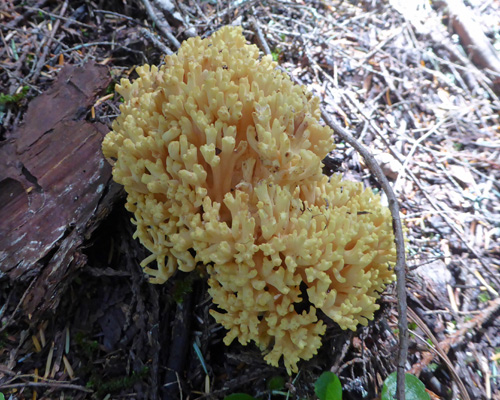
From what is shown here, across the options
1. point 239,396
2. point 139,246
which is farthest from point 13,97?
point 239,396

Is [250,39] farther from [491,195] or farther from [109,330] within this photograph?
[109,330]

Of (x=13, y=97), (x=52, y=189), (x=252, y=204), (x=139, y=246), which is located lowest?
(x=139, y=246)

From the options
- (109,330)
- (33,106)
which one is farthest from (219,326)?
(33,106)

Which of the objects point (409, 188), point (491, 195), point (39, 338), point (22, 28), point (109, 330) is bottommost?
point (491, 195)

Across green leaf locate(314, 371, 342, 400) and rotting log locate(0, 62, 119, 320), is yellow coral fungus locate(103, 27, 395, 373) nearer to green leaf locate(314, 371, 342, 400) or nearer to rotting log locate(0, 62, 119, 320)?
green leaf locate(314, 371, 342, 400)

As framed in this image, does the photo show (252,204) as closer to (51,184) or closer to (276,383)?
(276,383)

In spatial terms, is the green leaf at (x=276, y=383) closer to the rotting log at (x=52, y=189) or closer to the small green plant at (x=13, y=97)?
the rotting log at (x=52, y=189)

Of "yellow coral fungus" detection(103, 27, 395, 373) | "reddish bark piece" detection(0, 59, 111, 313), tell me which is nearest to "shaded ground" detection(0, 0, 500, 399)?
"reddish bark piece" detection(0, 59, 111, 313)
